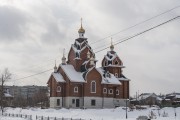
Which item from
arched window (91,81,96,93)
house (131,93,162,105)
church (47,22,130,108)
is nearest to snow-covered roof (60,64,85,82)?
church (47,22,130,108)

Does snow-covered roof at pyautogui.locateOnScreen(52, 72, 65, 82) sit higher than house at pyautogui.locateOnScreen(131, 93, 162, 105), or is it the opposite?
snow-covered roof at pyautogui.locateOnScreen(52, 72, 65, 82)

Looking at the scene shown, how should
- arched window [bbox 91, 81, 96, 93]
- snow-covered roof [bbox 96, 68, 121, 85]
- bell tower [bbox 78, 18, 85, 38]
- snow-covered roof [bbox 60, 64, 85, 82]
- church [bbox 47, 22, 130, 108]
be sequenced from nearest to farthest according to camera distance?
snow-covered roof [bbox 60, 64, 85, 82], church [bbox 47, 22, 130, 108], arched window [bbox 91, 81, 96, 93], snow-covered roof [bbox 96, 68, 121, 85], bell tower [bbox 78, 18, 85, 38]

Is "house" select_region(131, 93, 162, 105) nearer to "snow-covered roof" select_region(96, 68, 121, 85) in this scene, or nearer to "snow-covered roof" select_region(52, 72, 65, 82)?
"snow-covered roof" select_region(96, 68, 121, 85)

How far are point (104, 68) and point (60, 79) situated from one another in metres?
12.3

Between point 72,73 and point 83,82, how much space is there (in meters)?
3.22

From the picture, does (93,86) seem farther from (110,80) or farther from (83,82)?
(110,80)

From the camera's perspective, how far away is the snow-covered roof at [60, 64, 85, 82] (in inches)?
2766

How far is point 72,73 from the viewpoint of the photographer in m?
72.1

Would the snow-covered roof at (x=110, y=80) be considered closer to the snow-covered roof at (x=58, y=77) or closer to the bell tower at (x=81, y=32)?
the snow-covered roof at (x=58, y=77)

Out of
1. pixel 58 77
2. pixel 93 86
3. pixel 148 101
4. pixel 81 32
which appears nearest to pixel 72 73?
pixel 58 77

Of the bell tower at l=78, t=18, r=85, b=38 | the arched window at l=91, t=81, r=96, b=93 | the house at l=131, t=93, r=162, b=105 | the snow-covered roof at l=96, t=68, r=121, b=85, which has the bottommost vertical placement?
the house at l=131, t=93, r=162, b=105

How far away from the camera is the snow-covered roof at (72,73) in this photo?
70.2 meters

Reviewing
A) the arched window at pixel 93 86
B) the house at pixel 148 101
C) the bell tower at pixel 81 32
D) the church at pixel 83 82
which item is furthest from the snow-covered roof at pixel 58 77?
the house at pixel 148 101

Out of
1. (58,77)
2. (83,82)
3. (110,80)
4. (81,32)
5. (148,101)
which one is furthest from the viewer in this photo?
(148,101)
